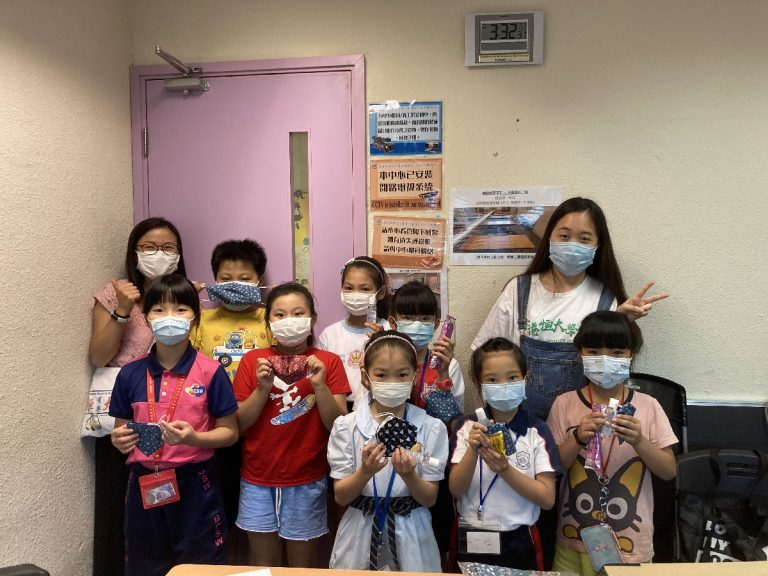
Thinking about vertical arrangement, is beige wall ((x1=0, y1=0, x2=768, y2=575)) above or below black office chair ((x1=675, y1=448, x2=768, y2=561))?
above

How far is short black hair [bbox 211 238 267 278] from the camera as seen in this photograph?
7.93ft

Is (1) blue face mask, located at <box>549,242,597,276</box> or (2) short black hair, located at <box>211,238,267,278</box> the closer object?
(1) blue face mask, located at <box>549,242,597,276</box>

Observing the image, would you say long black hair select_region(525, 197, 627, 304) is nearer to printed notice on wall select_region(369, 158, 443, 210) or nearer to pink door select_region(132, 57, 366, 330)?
printed notice on wall select_region(369, 158, 443, 210)

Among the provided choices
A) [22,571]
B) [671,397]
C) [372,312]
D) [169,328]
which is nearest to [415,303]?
[372,312]

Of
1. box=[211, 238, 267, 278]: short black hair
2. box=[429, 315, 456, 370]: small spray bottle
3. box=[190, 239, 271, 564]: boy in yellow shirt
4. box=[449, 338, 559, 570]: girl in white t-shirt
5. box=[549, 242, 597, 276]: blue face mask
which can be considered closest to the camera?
box=[449, 338, 559, 570]: girl in white t-shirt

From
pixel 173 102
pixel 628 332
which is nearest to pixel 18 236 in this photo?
pixel 173 102

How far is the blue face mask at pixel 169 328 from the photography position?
1938 millimetres

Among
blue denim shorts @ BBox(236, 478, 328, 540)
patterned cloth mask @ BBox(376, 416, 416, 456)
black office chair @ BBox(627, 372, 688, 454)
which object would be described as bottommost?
blue denim shorts @ BBox(236, 478, 328, 540)

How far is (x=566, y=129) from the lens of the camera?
2.59 meters

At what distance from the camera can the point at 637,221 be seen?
2580mm

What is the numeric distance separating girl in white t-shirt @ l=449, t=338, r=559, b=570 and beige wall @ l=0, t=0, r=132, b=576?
65.9 inches

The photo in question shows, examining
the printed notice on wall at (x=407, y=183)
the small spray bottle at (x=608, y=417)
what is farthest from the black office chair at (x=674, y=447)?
the printed notice on wall at (x=407, y=183)

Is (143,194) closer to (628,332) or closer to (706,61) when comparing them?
(628,332)

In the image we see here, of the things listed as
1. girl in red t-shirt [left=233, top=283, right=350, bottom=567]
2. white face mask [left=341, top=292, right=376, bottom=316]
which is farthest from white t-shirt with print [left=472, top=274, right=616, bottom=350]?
girl in red t-shirt [left=233, top=283, right=350, bottom=567]
